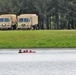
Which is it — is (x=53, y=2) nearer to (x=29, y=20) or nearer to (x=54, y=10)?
(x=54, y=10)

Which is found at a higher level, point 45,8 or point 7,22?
point 45,8

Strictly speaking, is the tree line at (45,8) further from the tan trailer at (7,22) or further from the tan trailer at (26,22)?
the tan trailer at (7,22)

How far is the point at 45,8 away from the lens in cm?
6994

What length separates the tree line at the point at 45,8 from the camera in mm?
68938

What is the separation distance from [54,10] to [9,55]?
4676cm

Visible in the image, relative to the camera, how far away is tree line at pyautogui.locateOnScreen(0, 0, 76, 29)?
6894 centimetres

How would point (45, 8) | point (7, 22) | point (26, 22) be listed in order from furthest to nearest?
point (45, 8)
point (26, 22)
point (7, 22)

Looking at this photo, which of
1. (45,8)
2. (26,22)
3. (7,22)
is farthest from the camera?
(45,8)

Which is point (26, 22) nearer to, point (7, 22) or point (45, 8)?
point (7, 22)

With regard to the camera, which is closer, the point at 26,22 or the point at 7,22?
the point at 7,22

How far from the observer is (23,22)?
5938cm

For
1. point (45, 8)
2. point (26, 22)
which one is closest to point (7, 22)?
point (26, 22)

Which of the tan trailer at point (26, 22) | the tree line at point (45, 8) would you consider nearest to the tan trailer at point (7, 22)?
the tan trailer at point (26, 22)

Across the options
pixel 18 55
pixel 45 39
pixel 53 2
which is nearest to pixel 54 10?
pixel 53 2
